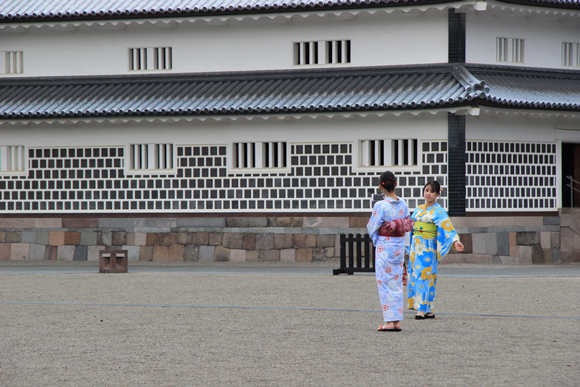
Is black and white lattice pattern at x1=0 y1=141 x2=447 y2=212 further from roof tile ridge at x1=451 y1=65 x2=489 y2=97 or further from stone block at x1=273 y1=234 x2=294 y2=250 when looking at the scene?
roof tile ridge at x1=451 y1=65 x2=489 y2=97

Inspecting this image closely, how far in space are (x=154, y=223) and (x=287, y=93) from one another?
5050 mm

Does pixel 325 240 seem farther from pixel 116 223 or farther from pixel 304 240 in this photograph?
pixel 116 223

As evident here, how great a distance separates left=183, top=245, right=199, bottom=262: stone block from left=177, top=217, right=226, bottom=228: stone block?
59cm

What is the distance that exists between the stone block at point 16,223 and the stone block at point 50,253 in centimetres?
81

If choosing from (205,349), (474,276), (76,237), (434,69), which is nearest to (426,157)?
(434,69)

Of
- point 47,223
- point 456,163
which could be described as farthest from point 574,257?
point 47,223

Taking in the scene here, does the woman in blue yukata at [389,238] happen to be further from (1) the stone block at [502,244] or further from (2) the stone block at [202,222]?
(2) the stone block at [202,222]

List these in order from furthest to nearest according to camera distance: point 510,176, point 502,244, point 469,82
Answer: point 510,176
point 502,244
point 469,82

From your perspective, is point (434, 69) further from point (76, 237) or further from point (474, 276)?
point (76, 237)

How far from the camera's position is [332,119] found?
21.2m

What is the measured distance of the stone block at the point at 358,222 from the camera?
20.9m

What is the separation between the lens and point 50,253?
76.4 feet

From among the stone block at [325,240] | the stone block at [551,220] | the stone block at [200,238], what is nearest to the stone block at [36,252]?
the stone block at [200,238]

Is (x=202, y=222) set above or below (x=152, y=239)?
above
